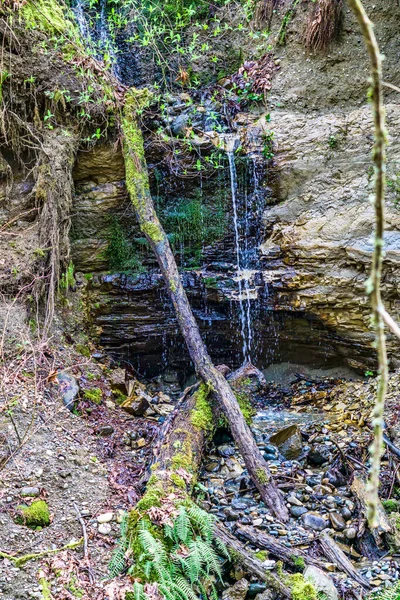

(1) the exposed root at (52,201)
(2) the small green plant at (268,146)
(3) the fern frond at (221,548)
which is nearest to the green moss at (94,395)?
(1) the exposed root at (52,201)

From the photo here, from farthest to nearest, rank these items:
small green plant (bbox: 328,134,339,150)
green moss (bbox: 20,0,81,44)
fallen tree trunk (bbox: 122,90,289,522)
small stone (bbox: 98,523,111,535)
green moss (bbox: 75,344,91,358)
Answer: small green plant (bbox: 328,134,339,150), green moss (bbox: 75,344,91,358), green moss (bbox: 20,0,81,44), fallen tree trunk (bbox: 122,90,289,522), small stone (bbox: 98,523,111,535)

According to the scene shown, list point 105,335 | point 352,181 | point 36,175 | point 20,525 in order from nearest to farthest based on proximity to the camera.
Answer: point 20,525, point 36,175, point 352,181, point 105,335

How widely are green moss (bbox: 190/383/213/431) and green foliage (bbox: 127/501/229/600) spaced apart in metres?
1.29

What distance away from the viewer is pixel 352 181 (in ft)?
19.8

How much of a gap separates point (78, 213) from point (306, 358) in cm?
418

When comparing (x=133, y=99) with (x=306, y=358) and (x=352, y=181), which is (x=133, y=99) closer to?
(x=352, y=181)

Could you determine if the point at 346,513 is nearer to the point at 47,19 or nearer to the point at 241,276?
the point at 241,276

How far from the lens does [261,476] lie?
13.1 feet

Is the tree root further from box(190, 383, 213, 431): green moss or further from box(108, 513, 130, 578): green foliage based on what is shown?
box(190, 383, 213, 431): green moss

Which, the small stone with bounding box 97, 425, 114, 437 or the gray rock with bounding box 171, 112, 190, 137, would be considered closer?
the small stone with bounding box 97, 425, 114, 437

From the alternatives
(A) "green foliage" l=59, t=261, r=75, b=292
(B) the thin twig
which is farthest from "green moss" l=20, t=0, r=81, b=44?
(B) the thin twig

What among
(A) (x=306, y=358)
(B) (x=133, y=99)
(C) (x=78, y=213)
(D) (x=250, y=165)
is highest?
(B) (x=133, y=99)

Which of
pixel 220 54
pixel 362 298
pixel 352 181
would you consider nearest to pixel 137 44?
pixel 220 54

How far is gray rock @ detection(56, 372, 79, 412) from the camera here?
4.74m
